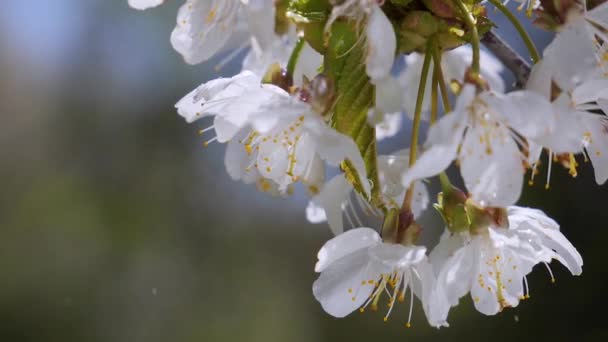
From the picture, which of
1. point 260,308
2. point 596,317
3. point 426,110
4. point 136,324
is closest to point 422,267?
point 426,110

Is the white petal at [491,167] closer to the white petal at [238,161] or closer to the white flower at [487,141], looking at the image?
the white flower at [487,141]

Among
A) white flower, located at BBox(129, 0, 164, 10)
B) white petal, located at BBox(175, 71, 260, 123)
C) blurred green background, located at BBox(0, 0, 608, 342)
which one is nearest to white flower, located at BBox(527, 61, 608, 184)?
white petal, located at BBox(175, 71, 260, 123)

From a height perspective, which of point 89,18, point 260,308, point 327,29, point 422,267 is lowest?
point 260,308

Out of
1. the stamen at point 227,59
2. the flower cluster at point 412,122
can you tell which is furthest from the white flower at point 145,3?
the stamen at point 227,59

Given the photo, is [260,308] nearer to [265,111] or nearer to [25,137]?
[25,137]

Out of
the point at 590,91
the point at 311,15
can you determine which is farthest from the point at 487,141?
the point at 311,15

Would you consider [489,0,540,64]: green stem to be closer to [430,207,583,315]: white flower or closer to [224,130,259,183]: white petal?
[430,207,583,315]: white flower

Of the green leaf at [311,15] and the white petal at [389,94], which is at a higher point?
the green leaf at [311,15]

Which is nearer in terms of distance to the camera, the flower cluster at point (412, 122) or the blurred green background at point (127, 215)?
the flower cluster at point (412, 122)
